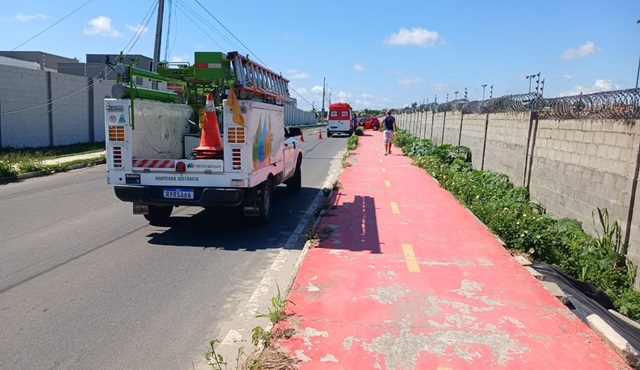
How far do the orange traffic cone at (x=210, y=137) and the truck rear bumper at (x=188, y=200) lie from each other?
2.40 ft

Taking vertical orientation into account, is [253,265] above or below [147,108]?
below

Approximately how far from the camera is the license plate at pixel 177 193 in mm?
7395

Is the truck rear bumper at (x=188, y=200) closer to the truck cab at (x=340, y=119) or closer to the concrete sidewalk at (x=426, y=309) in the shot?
the concrete sidewalk at (x=426, y=309)

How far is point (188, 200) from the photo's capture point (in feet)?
24.3

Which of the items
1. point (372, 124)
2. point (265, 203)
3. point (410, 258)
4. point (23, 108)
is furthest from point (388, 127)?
point (372, 124)

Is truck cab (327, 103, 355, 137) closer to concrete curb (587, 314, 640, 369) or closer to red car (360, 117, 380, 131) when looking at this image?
red car (360, 117, 380, 131)

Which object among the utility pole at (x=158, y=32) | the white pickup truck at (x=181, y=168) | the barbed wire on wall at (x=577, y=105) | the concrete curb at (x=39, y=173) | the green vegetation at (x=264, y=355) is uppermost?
the utility pole at (x=158, y=32)

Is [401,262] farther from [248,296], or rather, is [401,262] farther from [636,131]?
[636,131]

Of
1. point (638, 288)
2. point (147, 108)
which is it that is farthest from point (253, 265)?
point (638, 288)

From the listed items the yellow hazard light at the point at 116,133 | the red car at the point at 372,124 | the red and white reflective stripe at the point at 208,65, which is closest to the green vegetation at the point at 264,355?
the yellow hazard light at the point at 116,133

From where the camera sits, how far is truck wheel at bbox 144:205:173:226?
27.3 ft

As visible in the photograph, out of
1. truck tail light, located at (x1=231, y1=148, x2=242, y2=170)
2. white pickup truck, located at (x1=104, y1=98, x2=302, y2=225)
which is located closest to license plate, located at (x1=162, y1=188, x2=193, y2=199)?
white pickup truck, located at (x1=104, y1=98, x2=302, y2=225)

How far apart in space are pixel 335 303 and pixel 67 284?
3093 millimetres

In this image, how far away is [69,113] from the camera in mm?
22594
